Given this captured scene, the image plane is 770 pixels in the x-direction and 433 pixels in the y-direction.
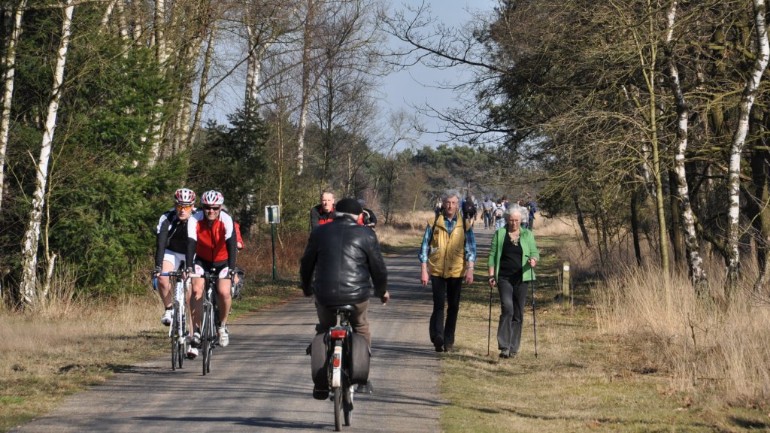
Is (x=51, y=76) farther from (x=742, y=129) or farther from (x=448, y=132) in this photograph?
(x=742, y=129)

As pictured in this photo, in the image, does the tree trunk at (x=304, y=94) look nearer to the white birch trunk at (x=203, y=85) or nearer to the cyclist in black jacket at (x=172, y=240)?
the white birch trunk at (x=203, y=85)

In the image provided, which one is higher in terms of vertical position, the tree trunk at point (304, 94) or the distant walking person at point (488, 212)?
the tree trunk at point (304, 94)

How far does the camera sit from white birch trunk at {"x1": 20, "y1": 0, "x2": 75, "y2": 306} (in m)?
21.1

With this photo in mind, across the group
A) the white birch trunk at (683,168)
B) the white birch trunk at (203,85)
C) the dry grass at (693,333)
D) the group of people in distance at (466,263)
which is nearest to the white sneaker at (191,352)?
the group of people in distance at (466,263)

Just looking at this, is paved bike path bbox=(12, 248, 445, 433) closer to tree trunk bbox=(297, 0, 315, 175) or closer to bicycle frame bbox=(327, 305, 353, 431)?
bicycle frame bbox=(327, 305, 353, 431)

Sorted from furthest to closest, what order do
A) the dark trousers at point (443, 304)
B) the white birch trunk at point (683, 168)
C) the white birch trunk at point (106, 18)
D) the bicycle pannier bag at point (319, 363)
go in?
the white birch trunk at point (106, 18) < the white birch trunk at point (683, 168) < the dark trousers at point (443, 304) < the bicycle pannier bag at point (319, 363)

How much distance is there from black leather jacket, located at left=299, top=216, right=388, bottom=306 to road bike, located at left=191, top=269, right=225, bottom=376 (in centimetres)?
332

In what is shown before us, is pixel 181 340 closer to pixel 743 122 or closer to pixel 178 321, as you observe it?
pixel 178 321

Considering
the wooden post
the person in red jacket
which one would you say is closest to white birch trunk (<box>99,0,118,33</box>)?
the wooden post

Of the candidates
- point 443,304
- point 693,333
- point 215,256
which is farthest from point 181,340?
point 693,333

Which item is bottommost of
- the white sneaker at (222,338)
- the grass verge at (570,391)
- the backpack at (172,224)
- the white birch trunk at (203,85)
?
the grass verge at (570,391)

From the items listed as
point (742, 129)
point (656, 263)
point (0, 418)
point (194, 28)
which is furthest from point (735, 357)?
point (194, 28)

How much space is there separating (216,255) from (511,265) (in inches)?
153

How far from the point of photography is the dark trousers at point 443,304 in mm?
14547
